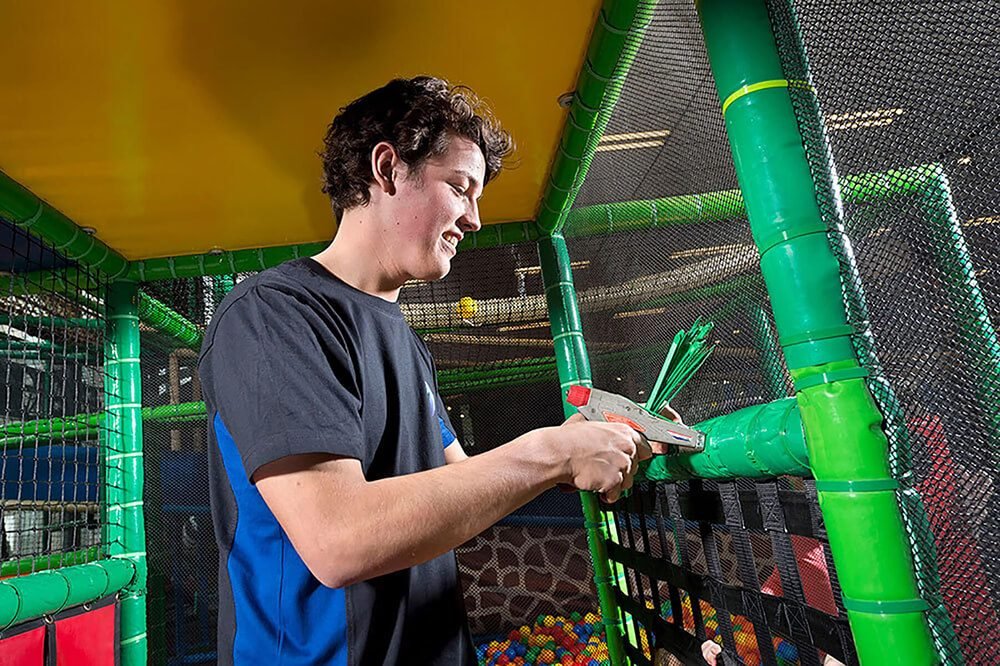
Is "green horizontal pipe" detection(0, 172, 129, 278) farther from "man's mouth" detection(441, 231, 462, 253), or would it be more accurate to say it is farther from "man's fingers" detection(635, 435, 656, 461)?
"man's fingers" detection(635, 435, 656, 461)

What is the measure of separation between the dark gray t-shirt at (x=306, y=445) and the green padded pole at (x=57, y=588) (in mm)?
1299

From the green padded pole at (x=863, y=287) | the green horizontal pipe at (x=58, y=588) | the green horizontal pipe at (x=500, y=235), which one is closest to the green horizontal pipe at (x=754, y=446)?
the green padded pole at (x=863, y=287)

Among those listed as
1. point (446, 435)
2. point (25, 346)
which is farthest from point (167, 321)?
point (446, 435)

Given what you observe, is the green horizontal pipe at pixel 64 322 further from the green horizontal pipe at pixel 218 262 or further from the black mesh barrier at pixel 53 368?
the green horizontal pipe at pixel 218 262

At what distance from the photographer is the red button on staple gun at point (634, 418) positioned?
1215 mm

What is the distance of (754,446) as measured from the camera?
38.9 inches

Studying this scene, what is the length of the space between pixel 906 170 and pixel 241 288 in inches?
35.1

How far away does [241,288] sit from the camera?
103 centimetres

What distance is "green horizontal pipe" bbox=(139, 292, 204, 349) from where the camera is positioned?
319 centimetres

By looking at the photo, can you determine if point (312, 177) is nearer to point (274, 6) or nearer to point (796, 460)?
point (274, 6)

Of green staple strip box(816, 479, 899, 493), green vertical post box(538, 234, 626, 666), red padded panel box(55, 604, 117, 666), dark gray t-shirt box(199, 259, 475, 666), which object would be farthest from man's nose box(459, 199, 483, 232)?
red padded panel box(55, 604, 117, 666)

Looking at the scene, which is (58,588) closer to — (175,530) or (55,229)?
(55,229)

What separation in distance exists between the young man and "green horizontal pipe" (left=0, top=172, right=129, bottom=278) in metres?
1.35

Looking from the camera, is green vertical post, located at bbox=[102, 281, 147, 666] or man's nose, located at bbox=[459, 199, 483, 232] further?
green vertical post, located at bbox=[102, 281, 147, 666]
